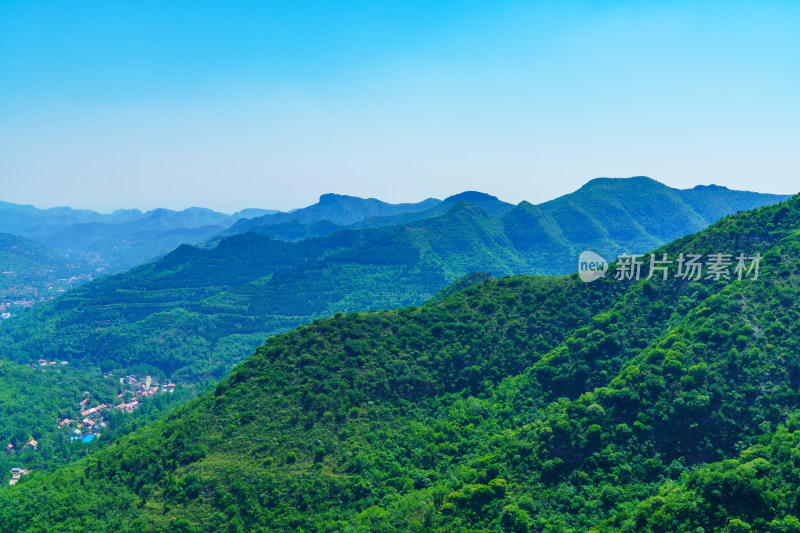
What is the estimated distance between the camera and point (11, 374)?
96.4 metres

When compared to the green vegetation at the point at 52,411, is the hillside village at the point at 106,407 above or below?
below

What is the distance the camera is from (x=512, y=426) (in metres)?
43.3

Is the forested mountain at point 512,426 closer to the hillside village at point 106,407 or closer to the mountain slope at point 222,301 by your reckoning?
the hillside village at point 106,407

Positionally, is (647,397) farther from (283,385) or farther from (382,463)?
(283,385)

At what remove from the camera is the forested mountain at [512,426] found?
3148 centimetres

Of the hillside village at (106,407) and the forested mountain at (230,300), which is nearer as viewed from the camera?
the hillside village at (106,407)

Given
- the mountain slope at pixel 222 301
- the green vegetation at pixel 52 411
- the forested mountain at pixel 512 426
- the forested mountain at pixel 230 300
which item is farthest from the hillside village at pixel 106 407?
the forested mountain at pixel 512 426

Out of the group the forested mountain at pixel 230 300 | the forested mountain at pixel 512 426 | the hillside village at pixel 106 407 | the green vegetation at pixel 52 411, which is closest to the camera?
the forested mountain at pixel 512 426

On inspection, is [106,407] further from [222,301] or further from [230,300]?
[230,300]

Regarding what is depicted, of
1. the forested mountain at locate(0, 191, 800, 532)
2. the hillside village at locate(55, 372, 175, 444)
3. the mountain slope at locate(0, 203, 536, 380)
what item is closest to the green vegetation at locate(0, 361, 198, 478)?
the hillside village at locate(55, 372, 175, 444)

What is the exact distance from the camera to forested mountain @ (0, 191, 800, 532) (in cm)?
3148

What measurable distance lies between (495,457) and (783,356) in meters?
22.8

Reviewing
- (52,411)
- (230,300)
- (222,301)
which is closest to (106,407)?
(52,411)

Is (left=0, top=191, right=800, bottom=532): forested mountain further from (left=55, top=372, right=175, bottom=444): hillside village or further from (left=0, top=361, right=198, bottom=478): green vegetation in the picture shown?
(left=55, top=372, right=175, bottom=444): hillside village
